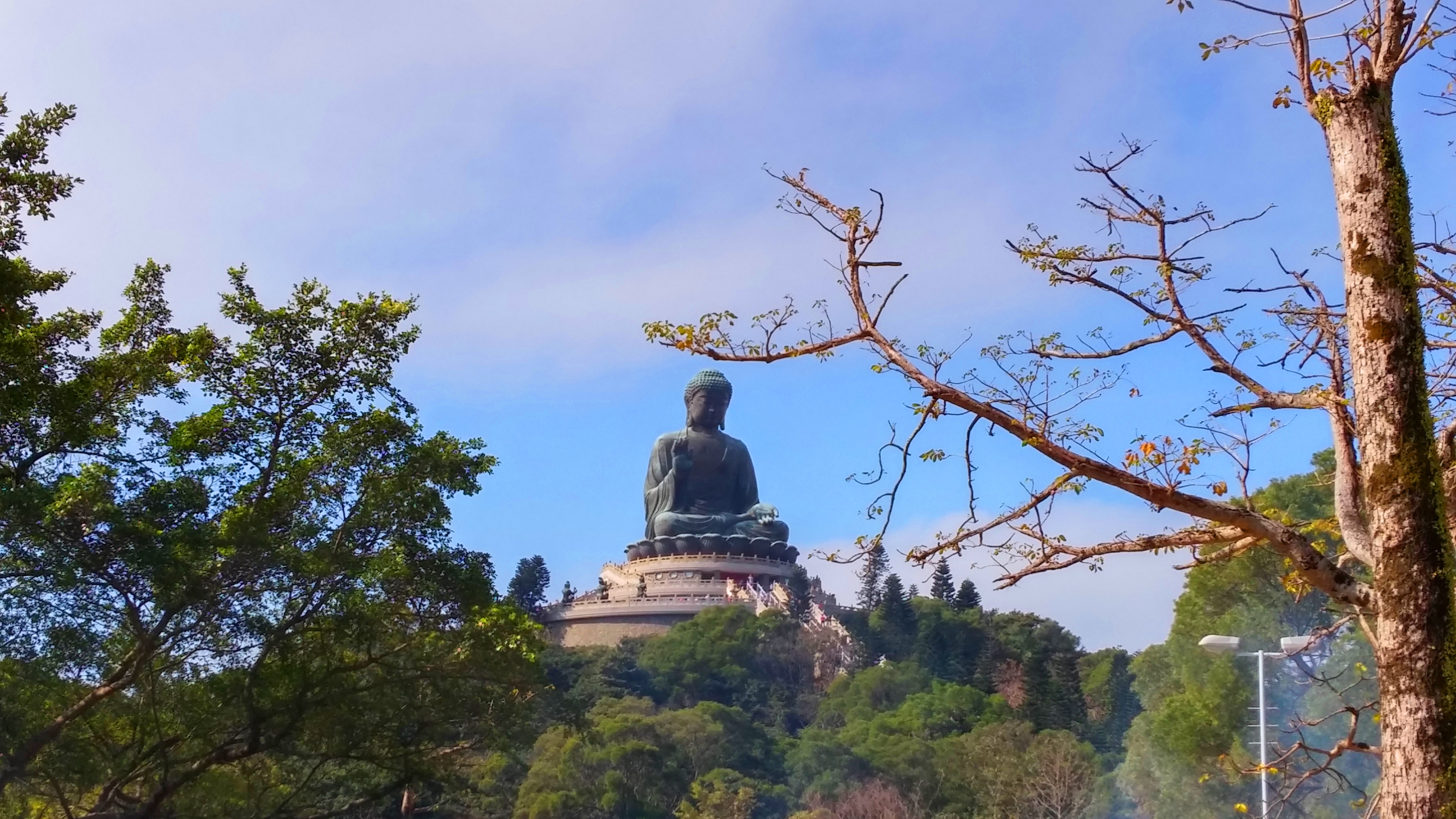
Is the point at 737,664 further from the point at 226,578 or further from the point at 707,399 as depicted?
the point at 226,578

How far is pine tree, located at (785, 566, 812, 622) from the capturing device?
58438 millimetres

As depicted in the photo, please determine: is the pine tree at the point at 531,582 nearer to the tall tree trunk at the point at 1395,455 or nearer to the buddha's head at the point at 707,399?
the buddha's head at the point at 707,399

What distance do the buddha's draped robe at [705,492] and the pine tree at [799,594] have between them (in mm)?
1618

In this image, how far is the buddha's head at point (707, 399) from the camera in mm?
60500

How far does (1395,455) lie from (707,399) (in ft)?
180

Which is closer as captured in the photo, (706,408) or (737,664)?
(737,664)

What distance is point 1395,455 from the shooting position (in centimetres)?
582

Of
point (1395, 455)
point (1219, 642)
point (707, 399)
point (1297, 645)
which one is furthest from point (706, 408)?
point (1395, 455)

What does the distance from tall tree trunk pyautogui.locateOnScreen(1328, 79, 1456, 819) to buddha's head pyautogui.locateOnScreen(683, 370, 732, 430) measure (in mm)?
54135

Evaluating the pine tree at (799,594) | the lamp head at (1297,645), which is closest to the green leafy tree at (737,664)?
the pine tree at (799,594)

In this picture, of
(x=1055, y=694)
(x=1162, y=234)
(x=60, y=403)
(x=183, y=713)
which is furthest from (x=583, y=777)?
(x=1162, y=234)

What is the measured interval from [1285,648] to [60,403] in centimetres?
1002

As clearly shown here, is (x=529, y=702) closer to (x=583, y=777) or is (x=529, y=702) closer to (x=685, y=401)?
(x=583, y=777)

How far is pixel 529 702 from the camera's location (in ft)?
52.7
